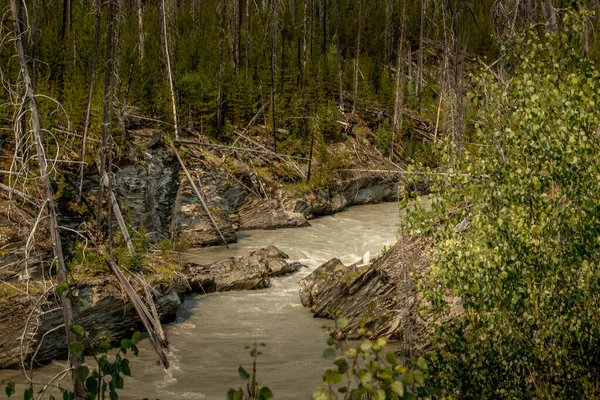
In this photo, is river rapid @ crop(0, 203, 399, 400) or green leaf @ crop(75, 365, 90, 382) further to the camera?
river rapid @ crop(0, 203, 399, 400)

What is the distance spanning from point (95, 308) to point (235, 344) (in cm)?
254

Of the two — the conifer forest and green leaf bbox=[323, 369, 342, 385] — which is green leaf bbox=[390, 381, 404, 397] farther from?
green leaf bbox=[323, 369, 342, 385]

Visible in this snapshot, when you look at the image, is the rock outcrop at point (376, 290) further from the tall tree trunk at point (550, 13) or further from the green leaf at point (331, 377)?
the green leaf at point (331, 377)

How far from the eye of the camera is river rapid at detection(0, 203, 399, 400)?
994cm

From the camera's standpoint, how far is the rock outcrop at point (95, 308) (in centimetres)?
1002

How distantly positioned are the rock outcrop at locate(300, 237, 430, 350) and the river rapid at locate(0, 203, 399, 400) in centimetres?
48

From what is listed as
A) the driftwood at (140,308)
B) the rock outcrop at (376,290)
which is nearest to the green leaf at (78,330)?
the driftwood at (140,308)

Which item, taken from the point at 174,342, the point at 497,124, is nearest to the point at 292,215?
the point at 174,342

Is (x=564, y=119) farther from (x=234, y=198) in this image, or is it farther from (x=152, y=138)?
(x=234, y=198)

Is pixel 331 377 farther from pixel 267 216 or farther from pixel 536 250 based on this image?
pixel 267 216

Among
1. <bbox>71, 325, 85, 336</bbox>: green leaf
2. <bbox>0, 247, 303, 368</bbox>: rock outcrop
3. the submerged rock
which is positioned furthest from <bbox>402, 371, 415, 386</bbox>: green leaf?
the submerged rock

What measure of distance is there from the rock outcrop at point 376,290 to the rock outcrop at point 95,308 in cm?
209

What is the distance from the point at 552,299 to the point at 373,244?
1432 cm

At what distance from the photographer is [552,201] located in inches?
218
